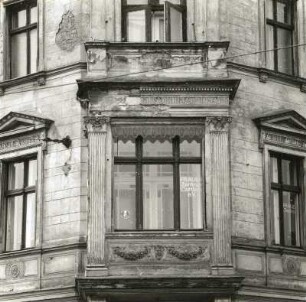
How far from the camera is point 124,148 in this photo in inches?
799

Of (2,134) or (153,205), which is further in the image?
(2,134)

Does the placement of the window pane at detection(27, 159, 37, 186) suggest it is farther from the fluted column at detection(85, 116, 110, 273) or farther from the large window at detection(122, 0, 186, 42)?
the large window at detection(122, 0, 186, 42)

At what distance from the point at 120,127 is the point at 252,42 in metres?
3.96

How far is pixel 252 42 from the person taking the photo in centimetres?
2189

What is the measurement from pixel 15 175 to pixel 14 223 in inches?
43.7

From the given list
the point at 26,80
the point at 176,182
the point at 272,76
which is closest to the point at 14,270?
the point at 176,182

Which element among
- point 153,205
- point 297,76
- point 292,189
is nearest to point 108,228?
point 153,205

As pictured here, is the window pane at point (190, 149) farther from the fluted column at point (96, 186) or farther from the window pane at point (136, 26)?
the window pane at point (136, 26)

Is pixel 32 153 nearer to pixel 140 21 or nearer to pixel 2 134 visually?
pixel 2 134

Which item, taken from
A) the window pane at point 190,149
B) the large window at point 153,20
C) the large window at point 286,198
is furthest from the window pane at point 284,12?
the window pane at point 190,149

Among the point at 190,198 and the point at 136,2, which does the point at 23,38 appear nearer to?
the point at 136,2

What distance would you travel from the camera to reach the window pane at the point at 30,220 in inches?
835

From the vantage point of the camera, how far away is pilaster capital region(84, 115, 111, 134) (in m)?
20.1

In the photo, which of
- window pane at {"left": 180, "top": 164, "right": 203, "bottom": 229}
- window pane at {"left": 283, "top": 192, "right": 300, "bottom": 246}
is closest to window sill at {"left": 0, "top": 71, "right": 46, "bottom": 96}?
window pane at {"left": 180, "top": 164, "right": 203, "bottom": 229}
